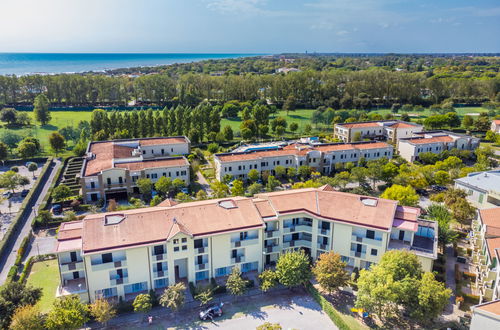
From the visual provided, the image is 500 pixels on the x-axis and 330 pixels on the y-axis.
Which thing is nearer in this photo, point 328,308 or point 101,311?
point 101,311

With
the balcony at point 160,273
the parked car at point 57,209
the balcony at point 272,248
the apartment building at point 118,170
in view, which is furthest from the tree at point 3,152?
the balcony at point 272,248

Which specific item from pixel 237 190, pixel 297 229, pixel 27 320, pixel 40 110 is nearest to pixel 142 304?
pixel 27 320

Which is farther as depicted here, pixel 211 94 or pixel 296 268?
pixel 211 94

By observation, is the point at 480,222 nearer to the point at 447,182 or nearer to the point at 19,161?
the point at 447,182

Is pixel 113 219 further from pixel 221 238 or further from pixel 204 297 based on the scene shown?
pixel 204 297

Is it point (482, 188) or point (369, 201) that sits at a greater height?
point (369, 201)

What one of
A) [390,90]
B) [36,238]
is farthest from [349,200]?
[390,90]

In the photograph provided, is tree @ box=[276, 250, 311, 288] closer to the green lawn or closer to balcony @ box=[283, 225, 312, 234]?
balcony @ box=[283, 225, 312, 234]
